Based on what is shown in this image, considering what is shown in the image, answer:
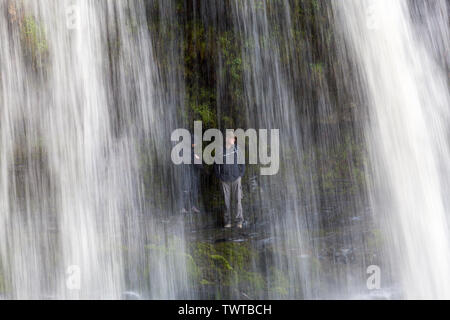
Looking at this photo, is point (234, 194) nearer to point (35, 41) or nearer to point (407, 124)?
point (407, 124)

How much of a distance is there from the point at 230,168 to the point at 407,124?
3586mm

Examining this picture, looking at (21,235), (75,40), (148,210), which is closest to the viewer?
(21,235)

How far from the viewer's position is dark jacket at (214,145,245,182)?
7.38 m

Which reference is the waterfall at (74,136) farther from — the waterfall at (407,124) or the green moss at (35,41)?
the waterfall at (407,124)

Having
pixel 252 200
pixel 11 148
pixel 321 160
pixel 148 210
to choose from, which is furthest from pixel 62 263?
pixel 321 160

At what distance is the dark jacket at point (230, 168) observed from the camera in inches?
291

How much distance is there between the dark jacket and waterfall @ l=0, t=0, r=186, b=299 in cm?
146

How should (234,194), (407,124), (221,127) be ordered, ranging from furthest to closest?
(221,127)
(407,124)
(234,194)

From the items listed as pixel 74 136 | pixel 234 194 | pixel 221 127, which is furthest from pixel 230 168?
pixel 74 136

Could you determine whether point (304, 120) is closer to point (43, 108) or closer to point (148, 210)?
point (148, 210)

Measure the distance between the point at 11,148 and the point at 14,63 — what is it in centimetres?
178

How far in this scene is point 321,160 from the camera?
974 cm

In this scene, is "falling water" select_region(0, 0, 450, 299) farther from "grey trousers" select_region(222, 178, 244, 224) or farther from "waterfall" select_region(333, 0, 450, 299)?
"grey trousers" select_region(222, 178, 244, 224)

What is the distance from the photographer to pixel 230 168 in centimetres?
743
